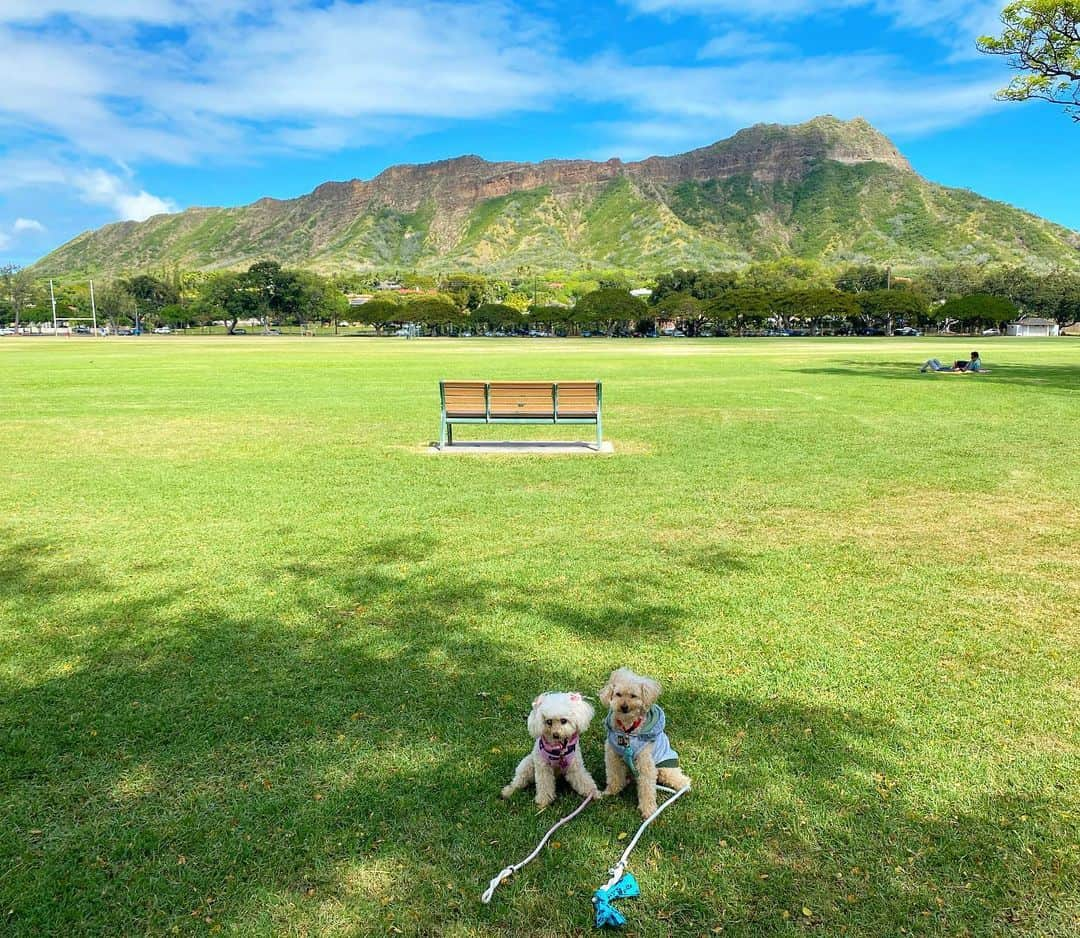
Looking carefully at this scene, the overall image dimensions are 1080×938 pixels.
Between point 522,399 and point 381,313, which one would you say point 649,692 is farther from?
point 381,313

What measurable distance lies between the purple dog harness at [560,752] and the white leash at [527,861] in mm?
182

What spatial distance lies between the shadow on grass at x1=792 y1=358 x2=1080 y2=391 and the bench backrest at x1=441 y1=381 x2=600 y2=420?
16.0 meters

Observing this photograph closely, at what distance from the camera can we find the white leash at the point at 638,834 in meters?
2.69

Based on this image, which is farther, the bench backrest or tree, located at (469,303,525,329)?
tree, located at (469,303,525,329)

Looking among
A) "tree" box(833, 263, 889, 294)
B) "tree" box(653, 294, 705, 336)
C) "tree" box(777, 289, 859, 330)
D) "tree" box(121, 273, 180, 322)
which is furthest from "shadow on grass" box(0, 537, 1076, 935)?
"tree" box(121, 273, 180, 322)

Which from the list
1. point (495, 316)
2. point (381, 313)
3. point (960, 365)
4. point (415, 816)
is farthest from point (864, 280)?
point (415, 816)

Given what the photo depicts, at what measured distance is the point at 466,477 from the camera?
31.1 feet

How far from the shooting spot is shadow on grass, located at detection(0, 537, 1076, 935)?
8.50ft

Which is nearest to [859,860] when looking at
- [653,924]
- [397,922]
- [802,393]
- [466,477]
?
[653,924]

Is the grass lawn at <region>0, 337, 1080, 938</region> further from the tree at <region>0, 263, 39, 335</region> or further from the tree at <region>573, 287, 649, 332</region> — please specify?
the tree at <region>0, 263, 39, 335</region>

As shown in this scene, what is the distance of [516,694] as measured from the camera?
3994mm

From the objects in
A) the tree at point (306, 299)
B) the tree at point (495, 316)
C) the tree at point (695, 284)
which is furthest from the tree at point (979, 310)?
the tree at point (306, 299)

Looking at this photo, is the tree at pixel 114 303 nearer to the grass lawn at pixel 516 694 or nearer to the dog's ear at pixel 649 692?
the grass lawn at pixel 516 694

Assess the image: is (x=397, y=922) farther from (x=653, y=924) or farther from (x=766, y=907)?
(x=766, y=907)
